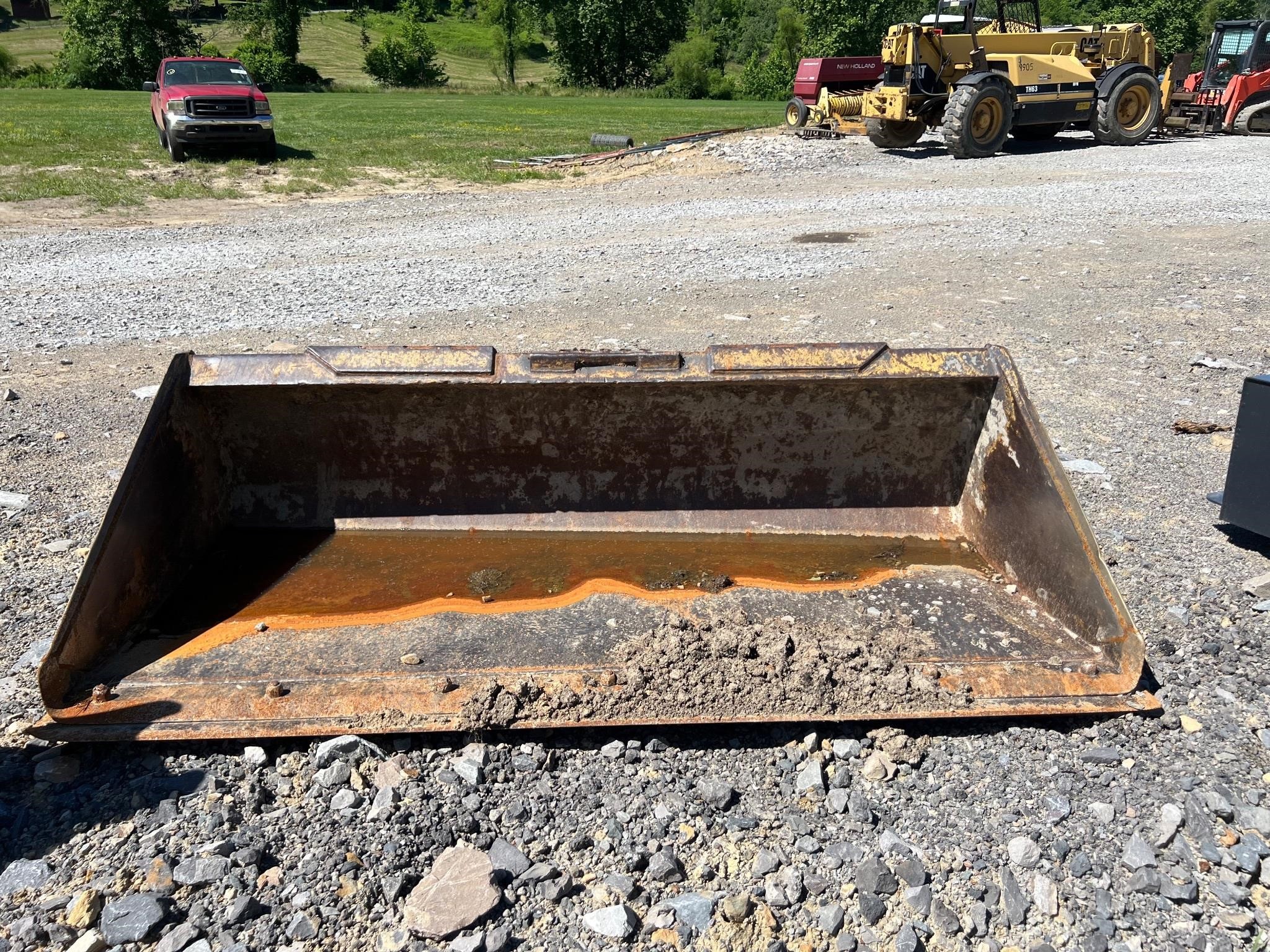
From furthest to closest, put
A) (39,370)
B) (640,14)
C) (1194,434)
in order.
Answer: (640,14)
(39,370)
(1194,434)

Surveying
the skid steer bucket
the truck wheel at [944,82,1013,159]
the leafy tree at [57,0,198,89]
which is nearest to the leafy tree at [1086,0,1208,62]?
the truck wheel at [944,82,1013,159]

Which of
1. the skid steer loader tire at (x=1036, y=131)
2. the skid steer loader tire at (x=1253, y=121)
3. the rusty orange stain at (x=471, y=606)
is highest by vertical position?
the skid steer loader tire at (x=1253, y=121)

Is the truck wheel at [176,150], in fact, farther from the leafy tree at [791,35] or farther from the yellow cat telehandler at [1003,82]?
the leafy tree at [791,35]

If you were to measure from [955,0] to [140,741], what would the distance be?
54.1 feet

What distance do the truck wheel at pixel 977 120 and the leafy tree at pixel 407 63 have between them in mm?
38175

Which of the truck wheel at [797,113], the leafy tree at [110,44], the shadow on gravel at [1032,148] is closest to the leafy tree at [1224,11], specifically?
the truck wheel at [797,113]

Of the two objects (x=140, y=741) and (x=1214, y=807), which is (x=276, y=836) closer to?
(x=140, y=741)

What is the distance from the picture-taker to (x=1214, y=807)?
7.54 feet

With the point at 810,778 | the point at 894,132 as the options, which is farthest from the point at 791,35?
the point at 810,778

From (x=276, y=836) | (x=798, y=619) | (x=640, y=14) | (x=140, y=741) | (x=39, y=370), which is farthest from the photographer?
(x=640, y=14)

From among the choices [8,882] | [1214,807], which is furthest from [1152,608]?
[8,882]

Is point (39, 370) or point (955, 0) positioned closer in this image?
point (39, 370)

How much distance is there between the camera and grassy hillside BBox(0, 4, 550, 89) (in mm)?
50969

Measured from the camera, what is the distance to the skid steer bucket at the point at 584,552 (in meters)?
2.53
